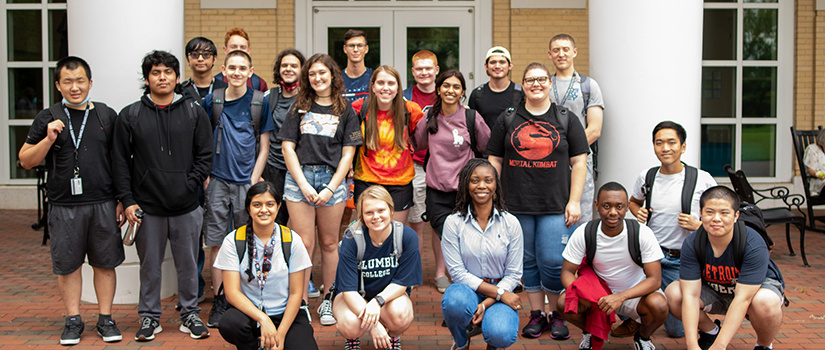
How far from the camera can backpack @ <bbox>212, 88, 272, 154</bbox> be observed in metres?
5.00

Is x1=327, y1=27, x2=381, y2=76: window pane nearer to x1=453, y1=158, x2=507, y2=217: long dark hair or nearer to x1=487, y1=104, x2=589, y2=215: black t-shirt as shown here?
x1=487, y1=104, x2=589, y2=215: black t-shirt

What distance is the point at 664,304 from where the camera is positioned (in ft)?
13.4

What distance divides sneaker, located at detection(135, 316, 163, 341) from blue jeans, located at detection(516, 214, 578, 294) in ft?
8.37

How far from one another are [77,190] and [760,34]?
974cm

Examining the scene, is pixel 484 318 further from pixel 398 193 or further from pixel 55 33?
pixel 55 33

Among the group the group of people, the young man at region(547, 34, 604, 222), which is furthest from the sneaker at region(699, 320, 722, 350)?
Answer: the young man at region(547, 34, 604, 222)

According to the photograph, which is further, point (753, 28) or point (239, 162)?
point (753, 28)

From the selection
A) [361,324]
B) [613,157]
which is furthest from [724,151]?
[361,324]

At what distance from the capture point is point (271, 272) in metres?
4.03

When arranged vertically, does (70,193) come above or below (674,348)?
above

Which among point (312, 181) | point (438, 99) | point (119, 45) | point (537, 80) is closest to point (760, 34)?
point (438, 99)

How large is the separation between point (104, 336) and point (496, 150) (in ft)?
9.53

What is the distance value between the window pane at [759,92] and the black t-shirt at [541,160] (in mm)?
7014

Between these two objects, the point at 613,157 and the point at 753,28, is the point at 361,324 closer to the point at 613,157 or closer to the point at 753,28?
the point at 613,157
